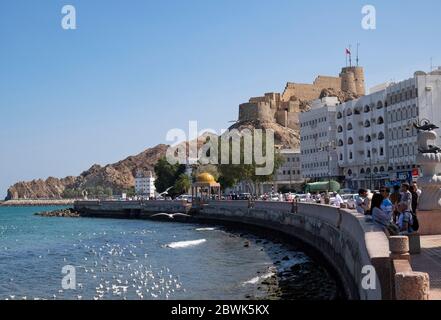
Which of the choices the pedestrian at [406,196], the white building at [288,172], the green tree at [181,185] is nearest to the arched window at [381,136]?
the white building at [288,172]

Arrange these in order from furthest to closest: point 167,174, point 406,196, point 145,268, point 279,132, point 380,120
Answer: point 279,132 < point 167,174 < point 380,120 < point 145,268 < point 406,196

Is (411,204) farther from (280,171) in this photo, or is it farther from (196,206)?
(280,171)

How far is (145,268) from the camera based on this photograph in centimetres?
2964

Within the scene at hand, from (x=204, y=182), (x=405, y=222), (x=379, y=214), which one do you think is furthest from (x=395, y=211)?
(x=204, y=182)

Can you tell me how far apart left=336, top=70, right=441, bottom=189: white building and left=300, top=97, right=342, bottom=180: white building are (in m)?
5.32

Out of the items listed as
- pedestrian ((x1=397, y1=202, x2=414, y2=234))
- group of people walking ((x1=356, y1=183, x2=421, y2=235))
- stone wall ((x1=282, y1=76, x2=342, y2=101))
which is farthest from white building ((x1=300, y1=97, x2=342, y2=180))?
pedestrian ((x1=397, y1=202, x2=414, y2=234))

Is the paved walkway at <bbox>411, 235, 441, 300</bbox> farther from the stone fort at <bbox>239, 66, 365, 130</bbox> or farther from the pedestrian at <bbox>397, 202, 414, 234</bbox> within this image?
the stone fort at <bbox>239, 66, 365, 130</bbox>

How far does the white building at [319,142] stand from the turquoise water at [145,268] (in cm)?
5236

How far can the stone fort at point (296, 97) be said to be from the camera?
16675cm

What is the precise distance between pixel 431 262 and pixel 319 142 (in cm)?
9031

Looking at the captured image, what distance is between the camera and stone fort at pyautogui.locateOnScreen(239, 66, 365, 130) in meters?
167

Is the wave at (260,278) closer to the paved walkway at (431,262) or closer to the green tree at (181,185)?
the paved walkway at (431,262)

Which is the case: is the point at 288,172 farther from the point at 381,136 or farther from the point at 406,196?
the point at 406,196
